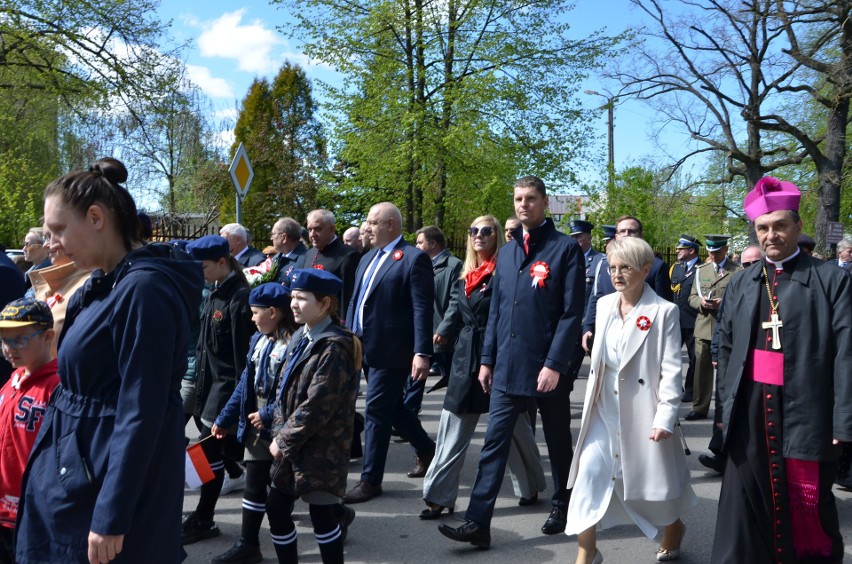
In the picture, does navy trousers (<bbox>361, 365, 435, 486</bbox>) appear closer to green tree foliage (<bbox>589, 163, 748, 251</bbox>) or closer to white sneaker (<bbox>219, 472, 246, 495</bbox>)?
white sneaker (<bbox>219, 472, 246, 495</bbox>)

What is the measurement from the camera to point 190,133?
→ 126ft

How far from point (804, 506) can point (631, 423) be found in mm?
897

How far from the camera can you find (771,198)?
12.2 feet

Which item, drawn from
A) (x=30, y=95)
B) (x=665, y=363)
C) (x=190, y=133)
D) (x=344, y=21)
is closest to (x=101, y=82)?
(x=30, y=95)

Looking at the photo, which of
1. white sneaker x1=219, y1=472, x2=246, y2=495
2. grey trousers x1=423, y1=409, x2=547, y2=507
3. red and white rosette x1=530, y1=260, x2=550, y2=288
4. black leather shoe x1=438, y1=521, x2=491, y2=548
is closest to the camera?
black leather shoe x1=438, y1=521, x2=491, y2=548

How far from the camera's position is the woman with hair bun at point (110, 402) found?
213 centimetres

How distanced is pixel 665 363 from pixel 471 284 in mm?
1797

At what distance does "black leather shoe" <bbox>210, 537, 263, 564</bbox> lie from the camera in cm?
427

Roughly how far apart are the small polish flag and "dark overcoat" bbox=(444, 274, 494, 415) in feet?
6.39

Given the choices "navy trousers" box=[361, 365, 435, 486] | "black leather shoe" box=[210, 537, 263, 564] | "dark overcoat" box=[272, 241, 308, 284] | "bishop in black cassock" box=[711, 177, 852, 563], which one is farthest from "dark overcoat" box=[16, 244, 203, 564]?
"dark overcoat" box=[272, 241, 308, 284]

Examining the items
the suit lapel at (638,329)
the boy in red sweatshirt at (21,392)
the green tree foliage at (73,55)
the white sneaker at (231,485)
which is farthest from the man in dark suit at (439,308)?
the green tree foliage at (73,55)

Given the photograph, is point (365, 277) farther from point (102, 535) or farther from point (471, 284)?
point (102, 535)

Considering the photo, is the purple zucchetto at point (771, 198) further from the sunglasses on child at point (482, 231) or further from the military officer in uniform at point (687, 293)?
the military officer in uniform at point (687, 293)

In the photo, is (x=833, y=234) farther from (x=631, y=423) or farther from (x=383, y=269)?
(x=631, y=423)
